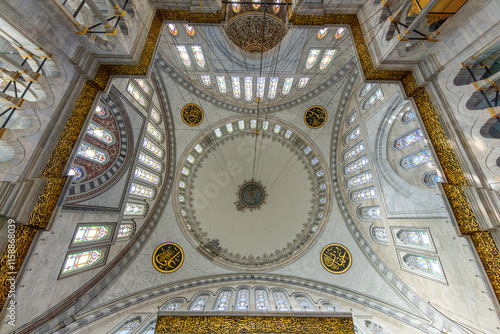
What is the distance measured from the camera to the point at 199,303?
363 inches

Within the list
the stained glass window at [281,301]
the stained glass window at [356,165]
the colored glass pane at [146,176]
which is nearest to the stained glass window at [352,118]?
the stained glass window at [356,165]

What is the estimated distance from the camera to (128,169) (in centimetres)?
818

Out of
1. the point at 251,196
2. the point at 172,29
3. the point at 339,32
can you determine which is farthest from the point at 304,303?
the point at 172,29

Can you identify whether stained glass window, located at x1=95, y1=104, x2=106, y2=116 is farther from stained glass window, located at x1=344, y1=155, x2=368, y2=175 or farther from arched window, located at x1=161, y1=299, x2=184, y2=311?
stained glass window, located at x1=344, y1=155, x2=368, y2=175

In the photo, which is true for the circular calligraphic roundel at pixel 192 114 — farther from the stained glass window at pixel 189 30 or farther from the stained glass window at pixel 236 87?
the stained glass window at pixel 189 30

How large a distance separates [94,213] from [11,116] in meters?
4.56

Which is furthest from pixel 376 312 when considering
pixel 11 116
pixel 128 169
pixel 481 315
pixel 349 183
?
pixel 11 116

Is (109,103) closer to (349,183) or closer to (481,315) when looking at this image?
(349,183)

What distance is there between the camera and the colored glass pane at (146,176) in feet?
30.0

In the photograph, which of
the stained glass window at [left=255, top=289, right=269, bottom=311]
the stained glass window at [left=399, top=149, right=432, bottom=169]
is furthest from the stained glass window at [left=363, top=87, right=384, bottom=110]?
the stained glass window at [left=255, top=289, right=269, bottom=311]

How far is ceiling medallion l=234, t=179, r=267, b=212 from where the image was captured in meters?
13.6

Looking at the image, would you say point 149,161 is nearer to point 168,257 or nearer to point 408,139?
point 168,257

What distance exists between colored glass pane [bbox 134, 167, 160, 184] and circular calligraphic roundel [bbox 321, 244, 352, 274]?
1102 cm

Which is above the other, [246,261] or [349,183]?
[349,183]
